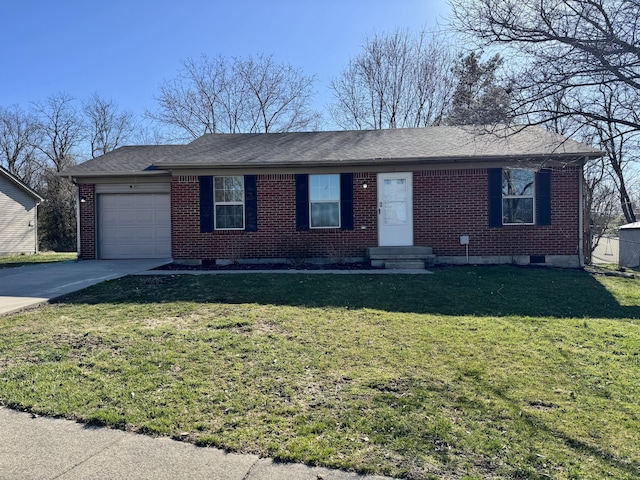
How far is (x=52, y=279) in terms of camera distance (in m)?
8.96

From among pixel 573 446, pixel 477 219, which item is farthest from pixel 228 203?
pixel 573 446

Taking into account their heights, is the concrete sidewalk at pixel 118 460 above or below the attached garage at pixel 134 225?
below

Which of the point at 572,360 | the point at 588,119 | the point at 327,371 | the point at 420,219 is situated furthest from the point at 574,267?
the point at 327,371

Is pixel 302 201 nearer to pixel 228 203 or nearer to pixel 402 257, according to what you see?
pixel 228 203

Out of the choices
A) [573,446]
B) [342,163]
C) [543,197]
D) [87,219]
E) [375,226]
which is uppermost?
[342,163]

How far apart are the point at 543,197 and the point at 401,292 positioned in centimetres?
588

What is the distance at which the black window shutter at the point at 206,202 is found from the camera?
1145cm

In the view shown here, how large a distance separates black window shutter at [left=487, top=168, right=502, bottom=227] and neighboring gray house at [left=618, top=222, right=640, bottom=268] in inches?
261

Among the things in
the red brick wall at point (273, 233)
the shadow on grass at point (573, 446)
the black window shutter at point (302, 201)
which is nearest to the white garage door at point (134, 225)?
the red brick wall at point (273, 233)

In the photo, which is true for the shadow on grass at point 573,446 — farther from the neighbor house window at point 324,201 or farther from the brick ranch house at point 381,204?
→ the neighbor house window at point 324,201

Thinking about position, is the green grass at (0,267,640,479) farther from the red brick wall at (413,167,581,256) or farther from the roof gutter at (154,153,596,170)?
the roof gutter at (154,153,596,170)

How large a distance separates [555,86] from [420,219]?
5433 millimetres

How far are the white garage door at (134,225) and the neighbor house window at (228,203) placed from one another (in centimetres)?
235

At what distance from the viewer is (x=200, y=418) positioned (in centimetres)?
310
